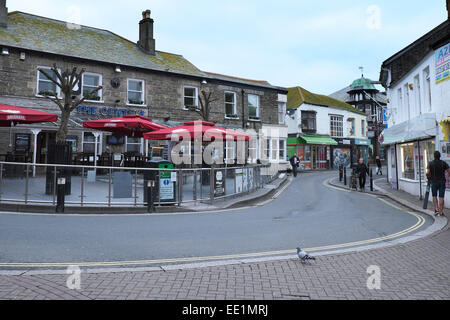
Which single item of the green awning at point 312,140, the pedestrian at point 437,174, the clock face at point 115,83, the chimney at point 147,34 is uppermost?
the chimney at point 147,34

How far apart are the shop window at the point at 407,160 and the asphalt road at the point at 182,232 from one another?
6.50 meters

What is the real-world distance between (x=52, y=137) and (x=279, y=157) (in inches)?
730

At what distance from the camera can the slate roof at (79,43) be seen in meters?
18.2

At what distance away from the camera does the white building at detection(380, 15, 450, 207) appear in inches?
463

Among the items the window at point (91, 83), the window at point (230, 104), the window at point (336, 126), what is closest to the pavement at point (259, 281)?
the window at point (91, 83)

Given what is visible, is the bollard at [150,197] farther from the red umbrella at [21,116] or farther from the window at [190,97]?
the window at [190,97]

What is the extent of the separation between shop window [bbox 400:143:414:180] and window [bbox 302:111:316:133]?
1809 centimetres

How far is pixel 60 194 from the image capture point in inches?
359

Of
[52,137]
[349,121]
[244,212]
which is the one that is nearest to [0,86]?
[52,137]

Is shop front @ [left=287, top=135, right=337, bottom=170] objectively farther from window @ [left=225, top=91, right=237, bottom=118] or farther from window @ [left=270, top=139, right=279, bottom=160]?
window @ [left=225, top=91, right=237, bottom=118]

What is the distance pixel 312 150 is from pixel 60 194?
30.6 metres

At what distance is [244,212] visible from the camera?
1042 cm
